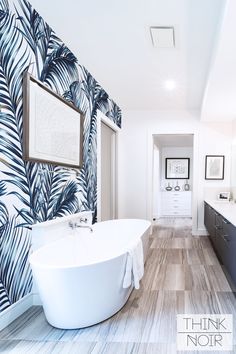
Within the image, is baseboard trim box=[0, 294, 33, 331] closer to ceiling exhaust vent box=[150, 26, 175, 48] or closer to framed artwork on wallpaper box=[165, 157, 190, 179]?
ceiling exhaust vent box=[150, 26, 175, 48]

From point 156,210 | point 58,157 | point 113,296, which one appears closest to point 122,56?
point 58,157

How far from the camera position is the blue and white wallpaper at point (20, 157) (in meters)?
2.05

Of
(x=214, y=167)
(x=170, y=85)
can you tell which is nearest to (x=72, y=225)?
(x=170, y=85)

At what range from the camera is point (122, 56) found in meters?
3.14

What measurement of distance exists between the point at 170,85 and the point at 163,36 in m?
1.48

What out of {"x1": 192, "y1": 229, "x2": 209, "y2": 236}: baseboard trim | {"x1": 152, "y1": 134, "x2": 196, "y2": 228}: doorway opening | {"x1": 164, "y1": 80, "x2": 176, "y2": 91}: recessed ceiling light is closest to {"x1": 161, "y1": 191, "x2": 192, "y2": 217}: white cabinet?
{"x1": 152, "y1": 134, "x2": 196, "y2": 228}: doorway opening

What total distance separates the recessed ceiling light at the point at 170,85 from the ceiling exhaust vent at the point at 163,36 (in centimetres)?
112

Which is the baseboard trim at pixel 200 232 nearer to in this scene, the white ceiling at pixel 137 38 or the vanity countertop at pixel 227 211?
the vanity countertop at pixel 227 211

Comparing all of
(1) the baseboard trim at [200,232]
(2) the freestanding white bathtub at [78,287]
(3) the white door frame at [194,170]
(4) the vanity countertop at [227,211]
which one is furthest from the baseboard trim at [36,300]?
(1) the baseboard trim at [200,232]

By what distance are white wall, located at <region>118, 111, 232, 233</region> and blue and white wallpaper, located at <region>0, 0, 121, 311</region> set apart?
8.50 feet

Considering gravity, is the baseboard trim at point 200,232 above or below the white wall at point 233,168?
below

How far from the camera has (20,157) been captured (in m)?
2.21

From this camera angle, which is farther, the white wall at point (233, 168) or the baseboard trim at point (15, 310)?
the white wall at point (233, 168)

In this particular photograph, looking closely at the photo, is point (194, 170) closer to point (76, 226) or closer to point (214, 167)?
point (214, 167)
